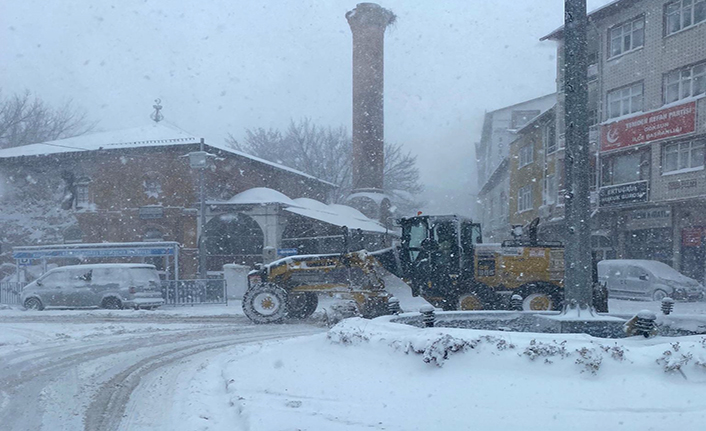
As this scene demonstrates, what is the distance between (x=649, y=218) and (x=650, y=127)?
3975 mm

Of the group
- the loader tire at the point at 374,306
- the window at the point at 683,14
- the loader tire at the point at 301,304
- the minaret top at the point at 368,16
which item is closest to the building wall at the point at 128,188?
the minaret top at the point at 368,16

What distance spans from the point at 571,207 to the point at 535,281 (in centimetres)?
757

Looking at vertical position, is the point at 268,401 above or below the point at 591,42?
below

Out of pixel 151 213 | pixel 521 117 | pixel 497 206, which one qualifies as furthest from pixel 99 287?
pixel 521 117

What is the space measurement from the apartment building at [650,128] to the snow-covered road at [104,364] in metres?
17.4

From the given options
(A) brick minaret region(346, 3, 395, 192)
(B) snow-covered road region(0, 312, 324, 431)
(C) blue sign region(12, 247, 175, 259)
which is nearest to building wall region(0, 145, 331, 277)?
(C) blue sign region(12, 247, 175, 259)

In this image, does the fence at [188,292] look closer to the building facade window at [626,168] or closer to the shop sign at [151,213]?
the shop sign at [151,213]

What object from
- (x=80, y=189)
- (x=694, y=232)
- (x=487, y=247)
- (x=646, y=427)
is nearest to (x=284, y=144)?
(x=80, y=189)

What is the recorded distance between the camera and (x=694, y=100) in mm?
24391

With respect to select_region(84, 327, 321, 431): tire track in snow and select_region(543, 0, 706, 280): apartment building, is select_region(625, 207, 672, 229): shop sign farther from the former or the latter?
select_region(84, 327, 321, 431): tire track in snow

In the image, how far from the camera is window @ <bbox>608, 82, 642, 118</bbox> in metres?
27.4

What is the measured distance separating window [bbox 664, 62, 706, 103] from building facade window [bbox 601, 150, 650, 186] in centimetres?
248

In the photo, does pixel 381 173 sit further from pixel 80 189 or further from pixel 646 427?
pixel 646 427

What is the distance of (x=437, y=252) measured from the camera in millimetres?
15844
